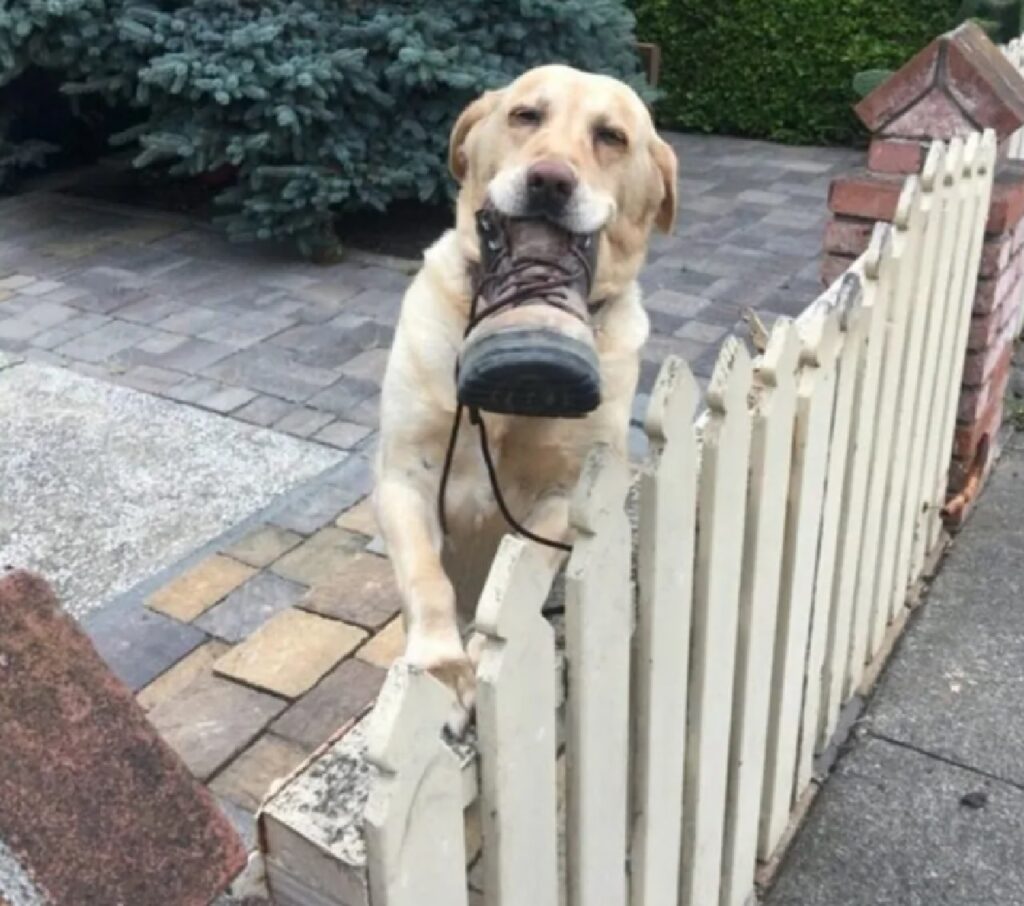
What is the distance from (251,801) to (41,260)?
14.1 feet

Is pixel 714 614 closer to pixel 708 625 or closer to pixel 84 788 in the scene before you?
pixel 708 625

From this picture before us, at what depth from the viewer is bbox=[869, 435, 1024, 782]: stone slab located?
8.84ft

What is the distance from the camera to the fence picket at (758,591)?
1.91 metres

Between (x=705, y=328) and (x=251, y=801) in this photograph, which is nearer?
(x=251, y=801)

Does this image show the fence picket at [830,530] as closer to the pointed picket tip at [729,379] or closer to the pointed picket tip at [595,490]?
the pointed picket tip at [729,379]

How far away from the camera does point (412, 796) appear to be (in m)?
1.12

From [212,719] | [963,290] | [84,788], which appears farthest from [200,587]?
[84,788]

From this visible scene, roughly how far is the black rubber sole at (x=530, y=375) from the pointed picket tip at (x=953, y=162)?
1.58 m

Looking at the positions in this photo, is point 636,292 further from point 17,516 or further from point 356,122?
point 356,122

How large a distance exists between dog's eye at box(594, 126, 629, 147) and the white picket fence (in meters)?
0.45

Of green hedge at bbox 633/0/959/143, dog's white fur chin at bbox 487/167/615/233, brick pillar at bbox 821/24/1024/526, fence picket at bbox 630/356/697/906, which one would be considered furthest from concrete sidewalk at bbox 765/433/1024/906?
green hedge at bbox 633/0/959/143

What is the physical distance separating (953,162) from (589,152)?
1.16 meters

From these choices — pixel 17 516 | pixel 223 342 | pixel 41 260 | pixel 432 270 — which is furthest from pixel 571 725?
pixel 41 260

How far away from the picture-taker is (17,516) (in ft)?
11.9
